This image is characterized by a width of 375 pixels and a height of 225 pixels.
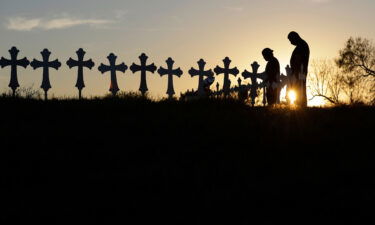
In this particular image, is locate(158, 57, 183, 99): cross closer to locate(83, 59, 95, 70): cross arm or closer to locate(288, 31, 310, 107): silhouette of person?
locate(83, 59, 95, 70): cross arm

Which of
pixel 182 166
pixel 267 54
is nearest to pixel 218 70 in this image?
pixel 267 54

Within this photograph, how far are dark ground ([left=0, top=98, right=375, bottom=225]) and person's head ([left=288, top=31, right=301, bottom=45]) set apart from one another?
604 cm

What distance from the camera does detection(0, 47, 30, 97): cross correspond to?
25.8 m

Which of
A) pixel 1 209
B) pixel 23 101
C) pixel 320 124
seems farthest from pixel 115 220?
pixel 23 101

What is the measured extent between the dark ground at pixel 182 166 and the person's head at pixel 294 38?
6043 millimetres

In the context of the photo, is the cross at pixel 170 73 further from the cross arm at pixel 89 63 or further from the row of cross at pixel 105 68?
the cross arm at pixel 89 63

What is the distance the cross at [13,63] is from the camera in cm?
2580

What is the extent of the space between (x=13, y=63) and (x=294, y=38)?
9.43 meters

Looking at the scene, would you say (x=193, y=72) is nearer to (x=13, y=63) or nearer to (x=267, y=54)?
(x=267, y=54)

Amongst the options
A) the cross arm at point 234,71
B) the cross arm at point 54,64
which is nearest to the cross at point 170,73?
the cross arm at point 234,71

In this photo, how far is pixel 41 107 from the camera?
62.8ft

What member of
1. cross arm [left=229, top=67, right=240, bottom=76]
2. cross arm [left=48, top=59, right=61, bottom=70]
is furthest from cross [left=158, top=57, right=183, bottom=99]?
cross arm [left=48, top=59, right=61, bottom=70]

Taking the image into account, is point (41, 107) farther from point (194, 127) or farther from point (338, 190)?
point (338, 190)

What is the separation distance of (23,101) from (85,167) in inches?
257
